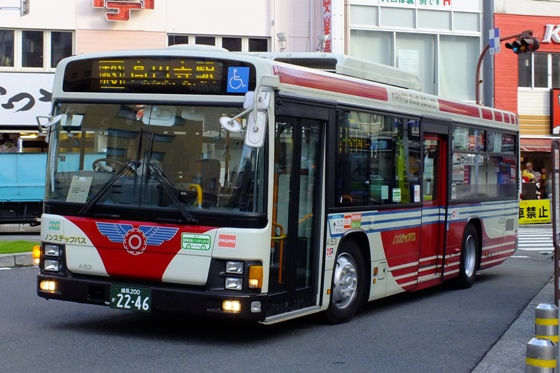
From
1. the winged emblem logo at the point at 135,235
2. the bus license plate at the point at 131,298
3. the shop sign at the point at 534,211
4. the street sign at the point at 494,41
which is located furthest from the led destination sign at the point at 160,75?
the shop sign at the point at 534,211

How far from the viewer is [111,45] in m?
30.1

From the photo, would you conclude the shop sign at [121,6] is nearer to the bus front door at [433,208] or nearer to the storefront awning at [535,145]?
the storefront awning at [535,145]

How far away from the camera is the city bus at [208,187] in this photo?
28.8ft

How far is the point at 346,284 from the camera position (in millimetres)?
10672

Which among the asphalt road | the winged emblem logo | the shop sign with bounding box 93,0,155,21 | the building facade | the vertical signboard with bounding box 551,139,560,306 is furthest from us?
the building facade

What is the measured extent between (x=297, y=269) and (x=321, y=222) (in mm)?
643

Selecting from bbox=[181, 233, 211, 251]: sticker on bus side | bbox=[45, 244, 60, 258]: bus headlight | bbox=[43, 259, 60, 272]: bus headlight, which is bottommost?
bbox=[43, 259, 60, 272]: bus headlight

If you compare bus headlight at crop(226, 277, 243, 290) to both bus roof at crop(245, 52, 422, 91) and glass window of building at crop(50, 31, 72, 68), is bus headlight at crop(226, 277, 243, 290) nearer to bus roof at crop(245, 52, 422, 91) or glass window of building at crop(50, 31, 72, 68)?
bus roof at crop(245, 52, 422, 91)

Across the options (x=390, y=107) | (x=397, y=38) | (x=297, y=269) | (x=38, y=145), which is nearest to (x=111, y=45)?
(x=38, y=145)

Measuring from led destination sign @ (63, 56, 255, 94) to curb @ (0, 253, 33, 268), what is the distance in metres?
6.93

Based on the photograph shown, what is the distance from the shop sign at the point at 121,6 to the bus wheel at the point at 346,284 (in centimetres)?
2079

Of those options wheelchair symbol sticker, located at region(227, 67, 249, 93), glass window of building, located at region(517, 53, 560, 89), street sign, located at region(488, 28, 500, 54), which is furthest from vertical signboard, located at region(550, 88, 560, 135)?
wheelchair symbol sticker, located at region(227, 67, 249, 93)

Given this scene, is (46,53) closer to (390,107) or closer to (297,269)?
(390,107)

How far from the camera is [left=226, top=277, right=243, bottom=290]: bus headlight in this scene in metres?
8.71
